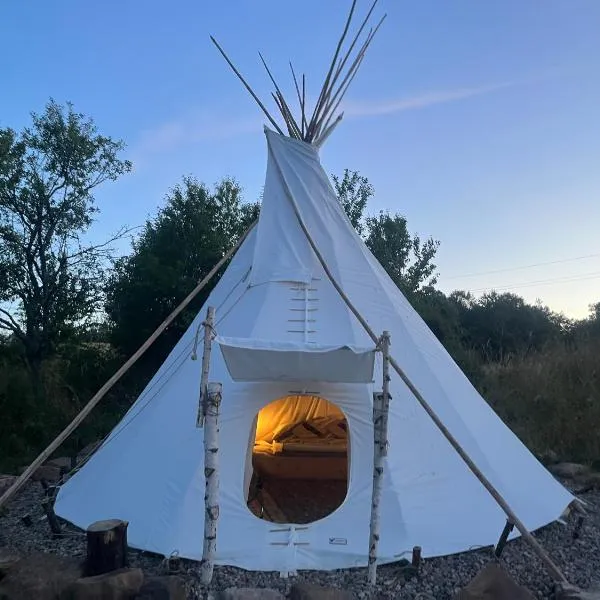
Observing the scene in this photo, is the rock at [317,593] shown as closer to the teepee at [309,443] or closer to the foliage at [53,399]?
the teepee at [309,443]

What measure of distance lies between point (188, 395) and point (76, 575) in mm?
1837

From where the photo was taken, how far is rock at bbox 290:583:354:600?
3.34 metres

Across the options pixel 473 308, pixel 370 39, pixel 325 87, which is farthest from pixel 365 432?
pixel 473 308

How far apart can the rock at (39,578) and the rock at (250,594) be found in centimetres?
92

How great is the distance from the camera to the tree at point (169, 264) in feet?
35.7

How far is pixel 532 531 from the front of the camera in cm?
468

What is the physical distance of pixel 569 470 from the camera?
6910 mm

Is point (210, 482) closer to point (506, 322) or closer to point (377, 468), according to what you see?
point (377, 468)

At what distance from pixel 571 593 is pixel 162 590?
7.76 feet

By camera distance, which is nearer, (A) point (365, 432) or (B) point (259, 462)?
(A) point (365, 432)

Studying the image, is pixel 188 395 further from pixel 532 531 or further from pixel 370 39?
pixel 370 39

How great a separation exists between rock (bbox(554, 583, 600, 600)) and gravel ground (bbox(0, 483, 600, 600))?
0.54 feet

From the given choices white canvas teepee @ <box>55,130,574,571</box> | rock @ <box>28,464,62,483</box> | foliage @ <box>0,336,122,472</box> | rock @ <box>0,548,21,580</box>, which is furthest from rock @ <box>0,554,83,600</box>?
foliage @ <box>0,336,122,472</box>

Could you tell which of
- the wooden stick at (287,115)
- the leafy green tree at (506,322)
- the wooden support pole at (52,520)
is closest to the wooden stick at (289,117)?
the wooden stick at (287,115)
